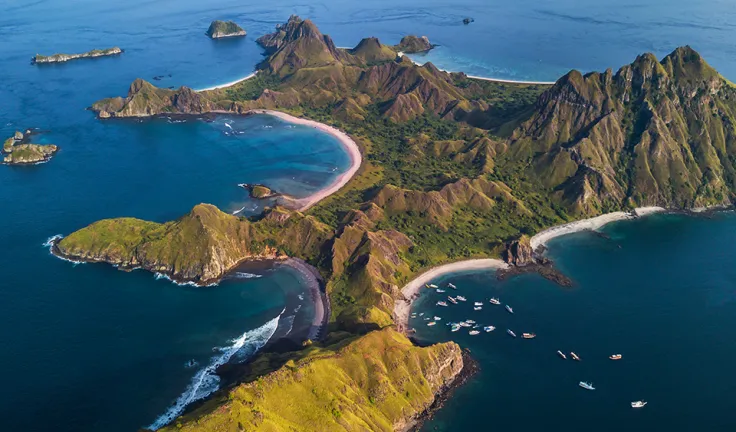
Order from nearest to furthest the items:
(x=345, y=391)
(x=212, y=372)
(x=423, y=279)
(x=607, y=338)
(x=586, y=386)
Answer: (x=345, y=391) → (x=586, y=386) → (x=212, y=372) → (x=607, y=338) → (x=423, y=279)

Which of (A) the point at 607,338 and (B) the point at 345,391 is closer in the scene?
(B) the point at 345,391

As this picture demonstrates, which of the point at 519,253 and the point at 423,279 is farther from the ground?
the point at 519,253

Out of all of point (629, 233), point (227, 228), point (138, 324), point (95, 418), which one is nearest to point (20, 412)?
point (95, 418)

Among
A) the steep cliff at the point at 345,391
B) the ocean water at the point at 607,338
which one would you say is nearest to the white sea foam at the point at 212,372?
the steep cliff at the point at 345,391

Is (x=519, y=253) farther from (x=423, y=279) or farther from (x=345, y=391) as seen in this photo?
(x=345, y=391)

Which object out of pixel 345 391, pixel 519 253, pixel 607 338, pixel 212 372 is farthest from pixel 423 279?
pixel 212 372

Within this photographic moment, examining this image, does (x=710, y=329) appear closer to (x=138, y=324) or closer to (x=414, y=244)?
(x=414, y=244)

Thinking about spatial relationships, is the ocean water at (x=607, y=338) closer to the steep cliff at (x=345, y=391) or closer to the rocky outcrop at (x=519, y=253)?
the steep cliff at (x=345, y=391)
